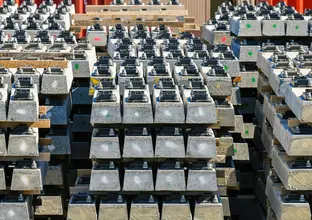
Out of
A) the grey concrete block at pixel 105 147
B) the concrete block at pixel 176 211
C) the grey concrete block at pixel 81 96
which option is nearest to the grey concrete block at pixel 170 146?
the grey concrete block at pixel 105 147

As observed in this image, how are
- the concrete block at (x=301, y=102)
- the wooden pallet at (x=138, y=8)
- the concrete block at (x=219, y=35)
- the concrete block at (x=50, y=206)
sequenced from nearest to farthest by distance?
the concrete block at (x=301, y=102) → the concrete block at (x=50, y=206) → the concrete block at (x=219, y=35) → the wooden pallet at (x=138, y=8)

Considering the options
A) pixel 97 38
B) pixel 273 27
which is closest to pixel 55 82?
pixel 97 38

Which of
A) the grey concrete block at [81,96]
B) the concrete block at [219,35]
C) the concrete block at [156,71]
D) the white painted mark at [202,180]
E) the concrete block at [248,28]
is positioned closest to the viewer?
the white painted mark at [202,180]

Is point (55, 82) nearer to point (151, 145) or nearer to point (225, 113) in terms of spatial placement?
point (151, 145)

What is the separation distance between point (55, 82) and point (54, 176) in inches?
53.7

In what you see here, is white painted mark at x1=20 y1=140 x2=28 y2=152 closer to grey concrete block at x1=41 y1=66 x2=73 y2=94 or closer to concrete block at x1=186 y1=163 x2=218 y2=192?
grey concrete block at x1=41 y1=66 x2=73 y2=94

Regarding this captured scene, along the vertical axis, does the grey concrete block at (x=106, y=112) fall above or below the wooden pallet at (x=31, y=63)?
below

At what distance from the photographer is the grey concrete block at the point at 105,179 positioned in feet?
47.4

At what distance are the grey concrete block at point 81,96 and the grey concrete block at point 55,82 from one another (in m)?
1.51

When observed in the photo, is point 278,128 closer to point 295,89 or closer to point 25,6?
point 295,89

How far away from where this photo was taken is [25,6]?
2514cm

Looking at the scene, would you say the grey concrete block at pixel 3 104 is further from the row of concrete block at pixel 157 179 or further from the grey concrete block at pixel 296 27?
the grey concrete block at pixel 296 27

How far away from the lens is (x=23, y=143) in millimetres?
14398

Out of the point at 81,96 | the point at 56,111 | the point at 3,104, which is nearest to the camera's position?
the point at 3,104
